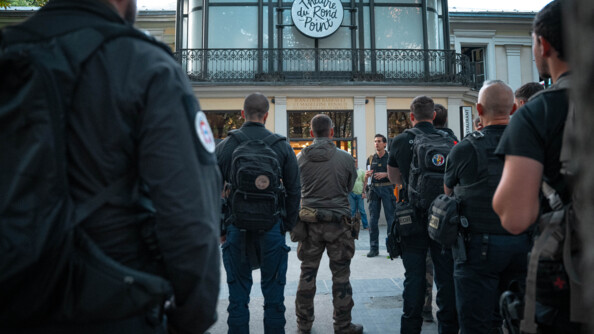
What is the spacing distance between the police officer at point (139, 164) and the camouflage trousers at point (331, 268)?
9.73ft

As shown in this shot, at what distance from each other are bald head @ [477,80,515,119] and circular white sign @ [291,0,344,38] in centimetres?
1297

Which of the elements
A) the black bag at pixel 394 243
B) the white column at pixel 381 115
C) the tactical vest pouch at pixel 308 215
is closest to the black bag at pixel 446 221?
the black bag at pixel 394 243

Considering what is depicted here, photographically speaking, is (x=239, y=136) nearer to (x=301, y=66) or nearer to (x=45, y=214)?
(x=45, y=214)

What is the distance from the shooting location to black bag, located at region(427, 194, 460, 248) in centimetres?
286

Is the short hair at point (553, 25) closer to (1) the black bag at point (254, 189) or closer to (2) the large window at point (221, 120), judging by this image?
(1) the black bag at point (254, 189)

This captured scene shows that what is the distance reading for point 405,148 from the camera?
3951 millimetres

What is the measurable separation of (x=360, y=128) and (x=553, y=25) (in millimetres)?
13025

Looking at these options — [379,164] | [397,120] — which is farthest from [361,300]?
[397,120]

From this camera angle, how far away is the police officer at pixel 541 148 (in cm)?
169

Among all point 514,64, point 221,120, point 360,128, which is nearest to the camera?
point 360,128

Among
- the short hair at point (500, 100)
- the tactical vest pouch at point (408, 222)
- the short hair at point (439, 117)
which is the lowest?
the tactical vest pouch at point (408, 222)

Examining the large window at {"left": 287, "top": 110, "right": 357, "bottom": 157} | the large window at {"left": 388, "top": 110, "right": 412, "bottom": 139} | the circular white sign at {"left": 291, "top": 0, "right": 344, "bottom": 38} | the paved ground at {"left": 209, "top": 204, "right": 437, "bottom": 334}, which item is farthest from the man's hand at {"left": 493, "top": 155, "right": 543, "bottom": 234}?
the circular white sign at {"left": 291, "top": 0, "right": 344, "bottom": 38}

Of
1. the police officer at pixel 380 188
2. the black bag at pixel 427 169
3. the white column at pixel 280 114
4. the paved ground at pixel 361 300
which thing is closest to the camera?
the black bag at pixel 427 169

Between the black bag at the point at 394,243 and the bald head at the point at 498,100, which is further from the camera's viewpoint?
the black bag at the point at 394,243
